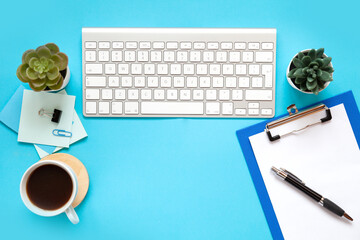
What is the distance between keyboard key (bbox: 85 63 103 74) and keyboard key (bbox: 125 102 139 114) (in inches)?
4.8

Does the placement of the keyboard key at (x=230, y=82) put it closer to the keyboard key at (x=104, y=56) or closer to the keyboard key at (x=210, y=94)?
the keyboard key at (x=210, y=94)

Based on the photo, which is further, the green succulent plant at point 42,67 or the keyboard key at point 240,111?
the keyboard key at point 240,111

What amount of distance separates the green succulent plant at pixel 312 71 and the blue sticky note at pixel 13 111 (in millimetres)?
764

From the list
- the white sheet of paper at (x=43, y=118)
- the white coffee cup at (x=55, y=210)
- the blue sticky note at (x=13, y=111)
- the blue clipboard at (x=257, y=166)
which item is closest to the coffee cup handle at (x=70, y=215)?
the white coffee cup at (x=55, y=210)

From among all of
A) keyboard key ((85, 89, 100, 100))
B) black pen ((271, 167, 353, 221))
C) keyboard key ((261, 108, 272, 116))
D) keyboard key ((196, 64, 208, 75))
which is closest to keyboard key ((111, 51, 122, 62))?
keyboard key ((85, 89, 100, 100))

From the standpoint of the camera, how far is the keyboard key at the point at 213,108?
84 centimetres

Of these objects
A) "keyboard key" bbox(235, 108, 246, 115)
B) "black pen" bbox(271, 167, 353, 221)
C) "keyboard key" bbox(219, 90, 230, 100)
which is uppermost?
"keyboard key" bbox(219, 90, 230, 100)

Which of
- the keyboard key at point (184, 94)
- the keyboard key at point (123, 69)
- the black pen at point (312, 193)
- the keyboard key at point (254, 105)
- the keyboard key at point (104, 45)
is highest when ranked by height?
the keyboard key at point (104, 45)

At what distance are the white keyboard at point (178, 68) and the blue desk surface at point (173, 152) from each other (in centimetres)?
4

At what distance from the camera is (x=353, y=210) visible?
0.85 meters

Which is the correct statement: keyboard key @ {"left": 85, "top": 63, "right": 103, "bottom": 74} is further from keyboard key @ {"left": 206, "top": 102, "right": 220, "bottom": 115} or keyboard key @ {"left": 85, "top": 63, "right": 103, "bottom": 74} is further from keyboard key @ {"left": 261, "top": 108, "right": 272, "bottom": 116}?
keyboard key @ {"left": 261, "top": 108, "right": 272, "bottom": 116}

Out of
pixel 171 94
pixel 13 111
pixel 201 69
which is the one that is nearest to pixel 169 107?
pixel 171 94

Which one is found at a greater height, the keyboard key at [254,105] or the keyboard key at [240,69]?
the keyboard key at [240,69]

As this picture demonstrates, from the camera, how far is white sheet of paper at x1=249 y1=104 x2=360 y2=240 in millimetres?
846
